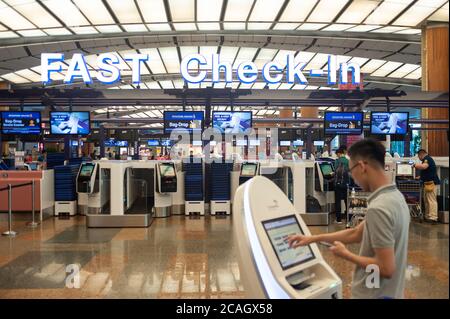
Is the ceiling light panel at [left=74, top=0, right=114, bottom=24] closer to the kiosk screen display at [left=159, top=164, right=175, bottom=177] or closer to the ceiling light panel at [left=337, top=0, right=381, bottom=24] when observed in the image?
the kiosk screen display at [left=159, top=164, right=175, bottom=177]

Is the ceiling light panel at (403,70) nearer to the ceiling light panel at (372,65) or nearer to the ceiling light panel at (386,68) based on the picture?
the ceiling light panel at (386,68)

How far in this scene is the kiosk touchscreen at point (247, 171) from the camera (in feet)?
32.8

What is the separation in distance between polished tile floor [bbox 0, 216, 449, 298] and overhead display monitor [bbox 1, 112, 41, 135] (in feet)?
10.9

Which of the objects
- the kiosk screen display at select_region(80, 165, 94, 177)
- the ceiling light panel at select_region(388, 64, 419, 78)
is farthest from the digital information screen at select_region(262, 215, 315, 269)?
the ceiling light panel at select_region(388, 64, 419, 78)

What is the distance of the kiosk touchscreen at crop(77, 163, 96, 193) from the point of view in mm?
9224

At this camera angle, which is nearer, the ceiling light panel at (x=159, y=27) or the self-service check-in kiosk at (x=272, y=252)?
the self-service check-in kiosk at (x=272, y=252)

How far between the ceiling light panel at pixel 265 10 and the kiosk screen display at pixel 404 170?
295 inches

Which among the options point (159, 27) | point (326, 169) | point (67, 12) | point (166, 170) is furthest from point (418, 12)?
point (67, 12)

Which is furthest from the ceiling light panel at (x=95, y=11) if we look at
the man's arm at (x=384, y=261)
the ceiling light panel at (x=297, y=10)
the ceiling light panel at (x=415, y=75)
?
the ceiling light panel at (x=415, y=75)

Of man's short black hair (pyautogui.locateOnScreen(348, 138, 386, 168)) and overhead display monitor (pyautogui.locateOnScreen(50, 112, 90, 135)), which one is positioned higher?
overhead display monitor (pyautogui.locateOnScreen(50, 112, 90, 135))

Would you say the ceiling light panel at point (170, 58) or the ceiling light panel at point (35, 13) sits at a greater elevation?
the ceiling light panel at point (170, 58)

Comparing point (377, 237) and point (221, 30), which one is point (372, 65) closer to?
point (221, 30)

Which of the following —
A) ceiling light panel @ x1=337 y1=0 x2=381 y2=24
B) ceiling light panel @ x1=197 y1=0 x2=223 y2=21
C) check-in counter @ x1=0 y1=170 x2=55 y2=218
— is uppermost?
ceiling light panel @ x1=197 y1=0 x2=223 y2=21
